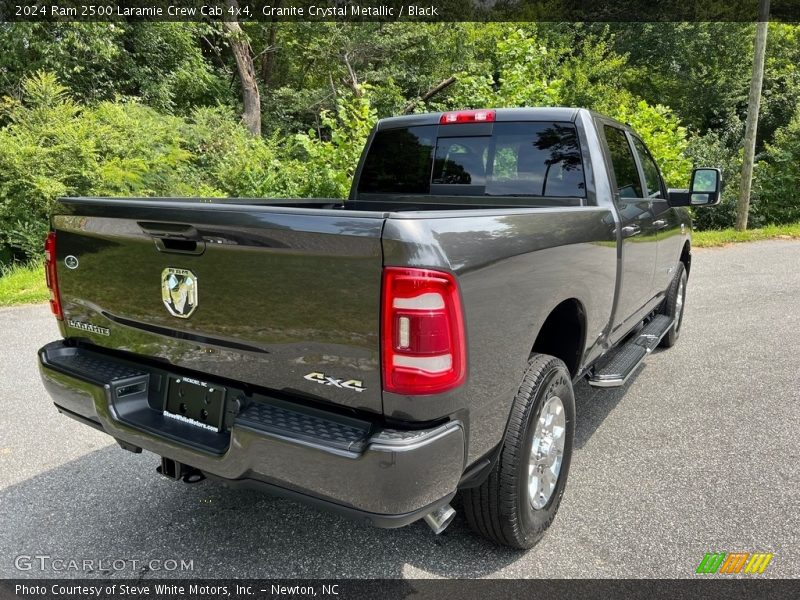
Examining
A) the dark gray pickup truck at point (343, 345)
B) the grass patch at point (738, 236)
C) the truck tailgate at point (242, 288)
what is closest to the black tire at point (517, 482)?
the dark gray pickup truck at point (343, 345)

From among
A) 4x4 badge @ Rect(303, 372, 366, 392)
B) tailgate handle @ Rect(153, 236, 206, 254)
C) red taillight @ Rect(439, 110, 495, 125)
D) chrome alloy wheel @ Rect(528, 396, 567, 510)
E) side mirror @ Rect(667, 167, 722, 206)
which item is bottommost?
chrome alloy wheel @ Rect(528, 396, 567, 510)

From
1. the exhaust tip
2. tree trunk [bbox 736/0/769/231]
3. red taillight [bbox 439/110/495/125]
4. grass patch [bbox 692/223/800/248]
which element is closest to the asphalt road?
the exhaust tip

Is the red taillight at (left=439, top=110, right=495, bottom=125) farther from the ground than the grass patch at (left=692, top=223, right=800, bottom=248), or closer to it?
farther from the ground

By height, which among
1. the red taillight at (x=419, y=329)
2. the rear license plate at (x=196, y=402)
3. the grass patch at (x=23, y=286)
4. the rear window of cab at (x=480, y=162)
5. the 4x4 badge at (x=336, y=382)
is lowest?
the grass patch at (x=23, y=286)

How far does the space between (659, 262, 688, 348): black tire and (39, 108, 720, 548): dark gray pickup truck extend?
7.62 ft

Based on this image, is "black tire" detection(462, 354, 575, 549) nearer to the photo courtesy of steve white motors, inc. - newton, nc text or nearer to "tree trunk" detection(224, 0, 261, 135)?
the photo courtesy of steve white motors, inc. - newton, nc text

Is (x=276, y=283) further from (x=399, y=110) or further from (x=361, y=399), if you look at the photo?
(x=399, y=110)

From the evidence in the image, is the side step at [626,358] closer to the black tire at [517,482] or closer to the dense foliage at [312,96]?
the black tire at [517,482]

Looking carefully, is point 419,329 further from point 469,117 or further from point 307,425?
point 469,117

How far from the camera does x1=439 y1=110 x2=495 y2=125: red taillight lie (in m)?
3.47

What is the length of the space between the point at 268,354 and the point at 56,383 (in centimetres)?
115

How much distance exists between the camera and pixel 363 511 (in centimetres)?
182

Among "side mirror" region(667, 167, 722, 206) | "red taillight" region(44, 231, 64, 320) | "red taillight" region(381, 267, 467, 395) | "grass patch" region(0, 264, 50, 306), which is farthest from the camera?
"grass patch" region(0, 264, 50, 306)

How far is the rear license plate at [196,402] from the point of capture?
6.95 feet
